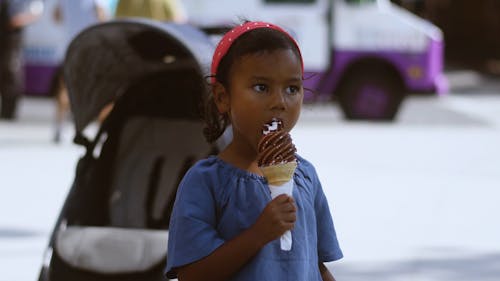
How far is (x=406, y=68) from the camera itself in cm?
1628

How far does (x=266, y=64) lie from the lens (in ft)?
9.41

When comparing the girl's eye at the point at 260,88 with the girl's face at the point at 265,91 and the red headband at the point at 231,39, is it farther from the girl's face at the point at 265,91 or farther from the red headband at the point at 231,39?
the red headband at the point at 231,39

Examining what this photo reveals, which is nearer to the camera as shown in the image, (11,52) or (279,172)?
(279,172)

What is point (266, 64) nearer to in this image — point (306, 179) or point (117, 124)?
point (306, 179)

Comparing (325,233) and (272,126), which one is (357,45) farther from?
(272,126)

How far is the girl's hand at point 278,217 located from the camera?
277 cm

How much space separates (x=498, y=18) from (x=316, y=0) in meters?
22.6

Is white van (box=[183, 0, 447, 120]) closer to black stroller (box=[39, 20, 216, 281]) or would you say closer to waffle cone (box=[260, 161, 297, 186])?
black stroller (box=[39, 20, 216, 281])

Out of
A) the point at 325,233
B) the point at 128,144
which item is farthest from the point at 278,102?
the point at 128,144

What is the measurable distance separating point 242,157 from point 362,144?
35.1 feet

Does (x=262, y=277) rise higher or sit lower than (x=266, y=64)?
lower

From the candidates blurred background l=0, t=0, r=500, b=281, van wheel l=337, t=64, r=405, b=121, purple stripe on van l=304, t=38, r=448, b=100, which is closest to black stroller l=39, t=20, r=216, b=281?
blurred background l=0, t=0, r=500, b=281

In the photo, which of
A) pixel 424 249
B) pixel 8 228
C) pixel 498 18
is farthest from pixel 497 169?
pixel 498 18

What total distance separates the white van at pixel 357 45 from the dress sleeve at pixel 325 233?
43.0ft
